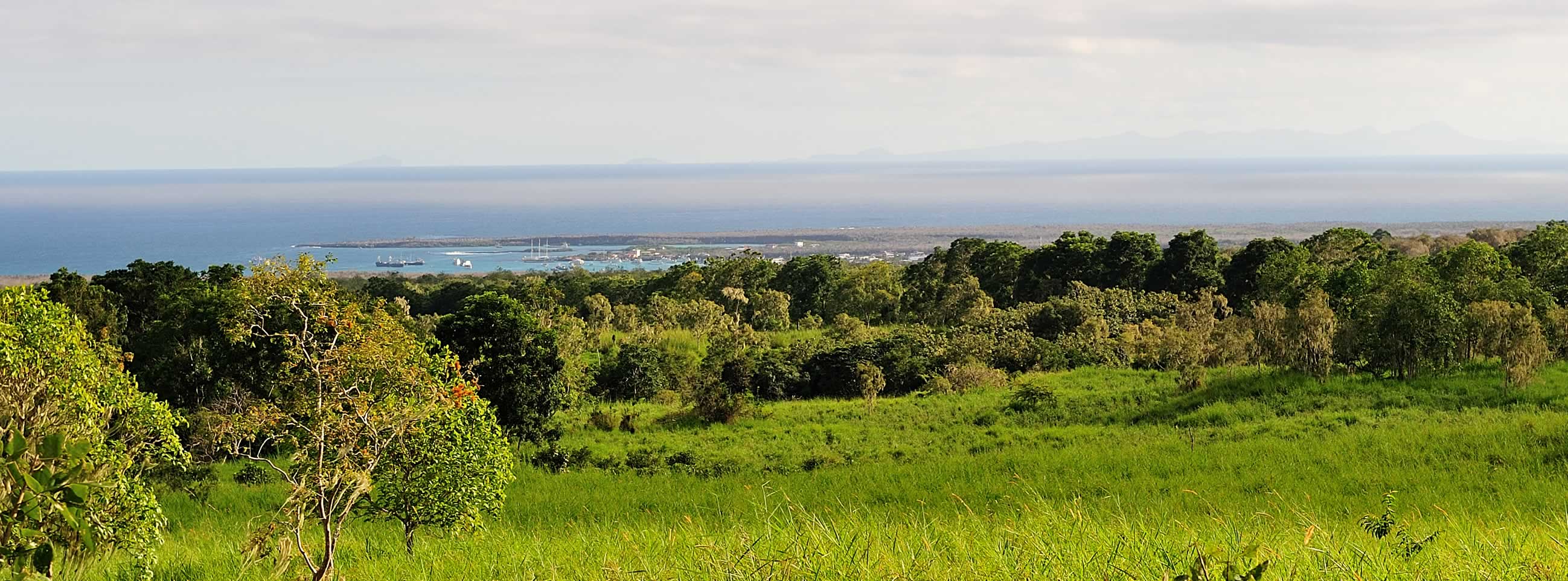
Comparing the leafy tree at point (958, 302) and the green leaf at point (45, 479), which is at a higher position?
the green leaf at point (45, 479)

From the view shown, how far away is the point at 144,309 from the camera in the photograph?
23.1 m

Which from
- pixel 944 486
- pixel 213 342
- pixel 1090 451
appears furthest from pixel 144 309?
pixel 1090 451

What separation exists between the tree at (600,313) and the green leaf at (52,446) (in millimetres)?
30956

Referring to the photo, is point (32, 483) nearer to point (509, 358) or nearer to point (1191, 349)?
point (509, 358)

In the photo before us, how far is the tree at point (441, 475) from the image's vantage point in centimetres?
849

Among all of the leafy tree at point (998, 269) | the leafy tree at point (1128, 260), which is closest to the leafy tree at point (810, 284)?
the leafy tree at point (998, 269)

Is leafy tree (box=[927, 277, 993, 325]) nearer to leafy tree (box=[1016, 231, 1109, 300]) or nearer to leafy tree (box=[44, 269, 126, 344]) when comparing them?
leafy tree (box=[1016, 231, 1109, 300])

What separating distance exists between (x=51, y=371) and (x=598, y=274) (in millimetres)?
49303

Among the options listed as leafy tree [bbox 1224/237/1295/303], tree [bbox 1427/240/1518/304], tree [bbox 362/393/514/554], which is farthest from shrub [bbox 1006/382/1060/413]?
leafy tree [bbox 1224/237/1295/303]

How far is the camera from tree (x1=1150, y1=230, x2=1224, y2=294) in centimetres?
3634

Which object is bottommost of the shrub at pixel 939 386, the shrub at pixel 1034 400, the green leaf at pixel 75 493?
the shrub at pixel 939 386

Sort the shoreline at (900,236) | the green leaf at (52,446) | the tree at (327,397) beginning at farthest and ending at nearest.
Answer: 1. the shoreline at (900,236)
2. the tree at (327,397)
3. the green leaf at (52,446)

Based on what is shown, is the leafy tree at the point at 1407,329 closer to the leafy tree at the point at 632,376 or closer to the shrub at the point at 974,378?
the shrub at the point at 974,378

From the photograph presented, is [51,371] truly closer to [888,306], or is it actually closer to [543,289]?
[543,289]
